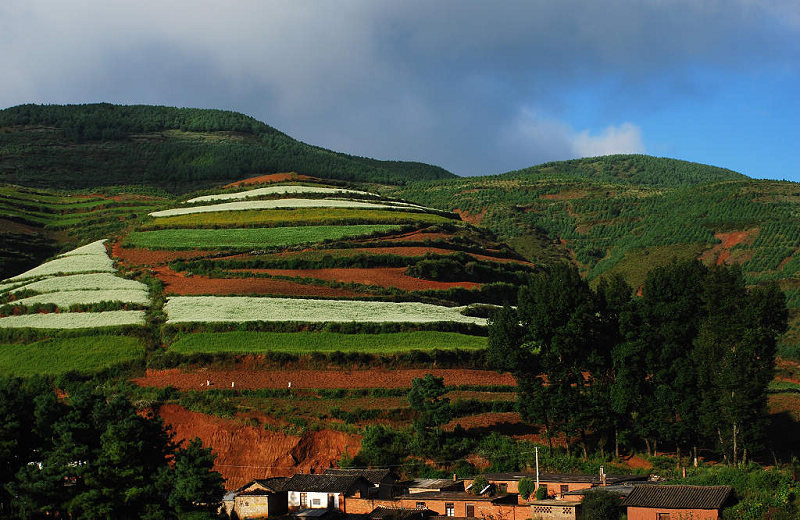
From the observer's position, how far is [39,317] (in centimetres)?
6856

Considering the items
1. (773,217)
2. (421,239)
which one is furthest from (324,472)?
(773,217)

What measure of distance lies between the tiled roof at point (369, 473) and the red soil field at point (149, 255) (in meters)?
43.0

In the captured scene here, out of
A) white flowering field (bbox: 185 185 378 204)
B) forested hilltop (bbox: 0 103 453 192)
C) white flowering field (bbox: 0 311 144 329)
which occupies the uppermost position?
forested hilltop (bbox: 0 103 453 192)

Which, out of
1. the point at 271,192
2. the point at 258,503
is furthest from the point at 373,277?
the point at 271,192

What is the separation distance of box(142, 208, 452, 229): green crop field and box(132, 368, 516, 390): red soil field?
39.8 m

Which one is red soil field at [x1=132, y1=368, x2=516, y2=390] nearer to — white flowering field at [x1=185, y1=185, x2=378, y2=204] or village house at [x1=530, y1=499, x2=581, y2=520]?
village house at [x1=530, y1=499, x2=581, y2=520]

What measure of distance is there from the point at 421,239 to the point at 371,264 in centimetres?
1042

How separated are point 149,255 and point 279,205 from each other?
20.5m

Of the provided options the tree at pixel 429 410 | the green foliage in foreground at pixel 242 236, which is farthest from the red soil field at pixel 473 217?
the tree at pixel 429 410

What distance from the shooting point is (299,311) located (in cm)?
6794

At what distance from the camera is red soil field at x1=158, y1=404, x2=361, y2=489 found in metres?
49.6

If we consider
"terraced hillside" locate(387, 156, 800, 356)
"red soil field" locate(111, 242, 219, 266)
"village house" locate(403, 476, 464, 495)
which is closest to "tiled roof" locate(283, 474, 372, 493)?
"village house" locate(403, 476, 464, 495)

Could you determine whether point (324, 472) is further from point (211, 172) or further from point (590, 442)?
point (211, 172)

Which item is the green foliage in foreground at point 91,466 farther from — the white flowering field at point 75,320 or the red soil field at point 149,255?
the red soil field at point 149,255
